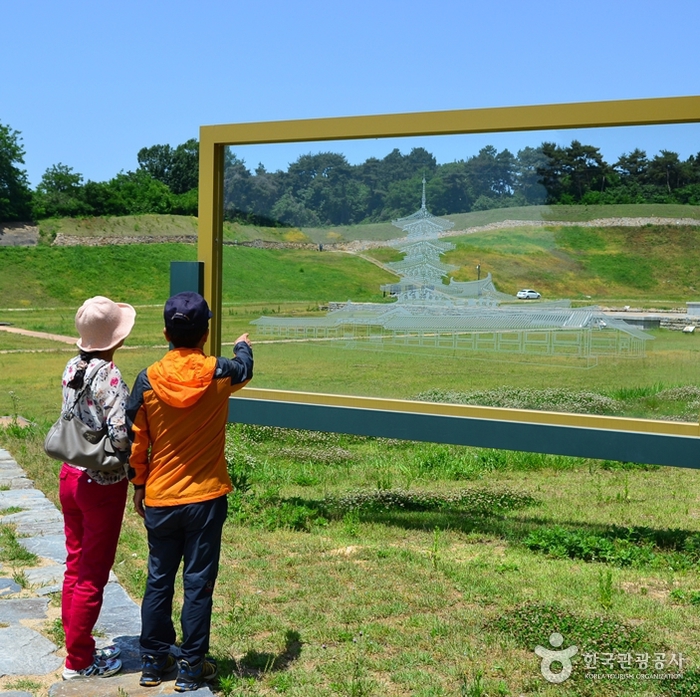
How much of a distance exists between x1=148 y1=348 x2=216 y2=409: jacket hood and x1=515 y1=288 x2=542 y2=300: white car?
2811 millimetres

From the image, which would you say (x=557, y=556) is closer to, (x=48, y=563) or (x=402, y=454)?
(x=48, y=563)

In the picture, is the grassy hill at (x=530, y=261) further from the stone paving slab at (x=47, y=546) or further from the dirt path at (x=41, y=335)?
the dirt path at (x=41, y=335)

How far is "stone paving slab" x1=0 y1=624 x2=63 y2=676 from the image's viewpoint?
3521 mm

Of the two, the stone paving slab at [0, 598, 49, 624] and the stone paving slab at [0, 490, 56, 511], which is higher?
the stone paving slab at [0, 598, 49, 624]

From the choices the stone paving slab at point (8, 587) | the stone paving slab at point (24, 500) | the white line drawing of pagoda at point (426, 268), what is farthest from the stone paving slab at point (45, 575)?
the white line drawing of pagoda at point (426, 268)

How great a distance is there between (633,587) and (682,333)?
1.59 meters

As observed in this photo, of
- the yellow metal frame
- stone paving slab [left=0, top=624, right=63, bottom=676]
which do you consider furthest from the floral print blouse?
the yellow metal frame

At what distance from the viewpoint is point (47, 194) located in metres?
50.9

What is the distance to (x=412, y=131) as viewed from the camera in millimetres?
5602

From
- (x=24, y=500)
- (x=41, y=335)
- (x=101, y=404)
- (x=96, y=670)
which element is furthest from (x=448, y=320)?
(x=41, y=335)

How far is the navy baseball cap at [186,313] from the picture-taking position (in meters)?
3.27

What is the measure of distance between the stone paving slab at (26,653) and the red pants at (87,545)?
20 centimetres

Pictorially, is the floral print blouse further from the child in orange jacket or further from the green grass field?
the green grass field

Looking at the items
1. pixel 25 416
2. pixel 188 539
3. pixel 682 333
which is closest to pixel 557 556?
pixel 682 333
